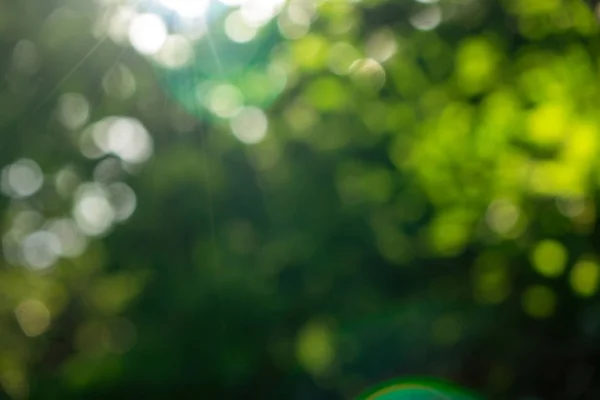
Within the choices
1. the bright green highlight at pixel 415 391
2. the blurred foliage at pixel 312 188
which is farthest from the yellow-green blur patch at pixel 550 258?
the bright green highlight at pixel 415 391

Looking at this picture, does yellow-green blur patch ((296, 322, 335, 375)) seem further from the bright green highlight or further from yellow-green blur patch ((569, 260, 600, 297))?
yellow-green blur patch ((569, 260, 600, 297))

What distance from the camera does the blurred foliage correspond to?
7.43ft

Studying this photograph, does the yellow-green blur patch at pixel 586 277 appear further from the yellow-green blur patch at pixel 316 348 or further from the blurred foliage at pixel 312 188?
the yellow-green blur patch at pixel 316 348

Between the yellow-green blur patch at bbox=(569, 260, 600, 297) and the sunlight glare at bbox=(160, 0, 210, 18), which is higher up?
the sunlight glare at bbox=(160, 0, 210, 18)

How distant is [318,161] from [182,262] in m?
0.95

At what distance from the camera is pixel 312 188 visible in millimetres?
3611

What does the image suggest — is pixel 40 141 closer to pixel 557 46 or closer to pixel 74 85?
pixel 74 85

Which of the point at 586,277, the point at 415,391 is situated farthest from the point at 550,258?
the point at 415,391

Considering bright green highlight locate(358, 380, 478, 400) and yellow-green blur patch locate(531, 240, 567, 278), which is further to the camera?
bright green highlight locate(358, 380, 478, 400)

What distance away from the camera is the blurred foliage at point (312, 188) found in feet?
7.43

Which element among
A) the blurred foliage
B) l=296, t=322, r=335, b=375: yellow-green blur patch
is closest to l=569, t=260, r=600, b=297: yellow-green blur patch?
the blurred foliage

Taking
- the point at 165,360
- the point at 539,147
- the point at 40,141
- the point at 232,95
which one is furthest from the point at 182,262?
the point at 539,147

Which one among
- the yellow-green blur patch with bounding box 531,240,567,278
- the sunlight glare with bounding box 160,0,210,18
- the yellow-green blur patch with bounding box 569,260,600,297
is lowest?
the yellow-green blur patch with bounding box 569,260,600,297

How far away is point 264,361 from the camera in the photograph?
11.7 ft
